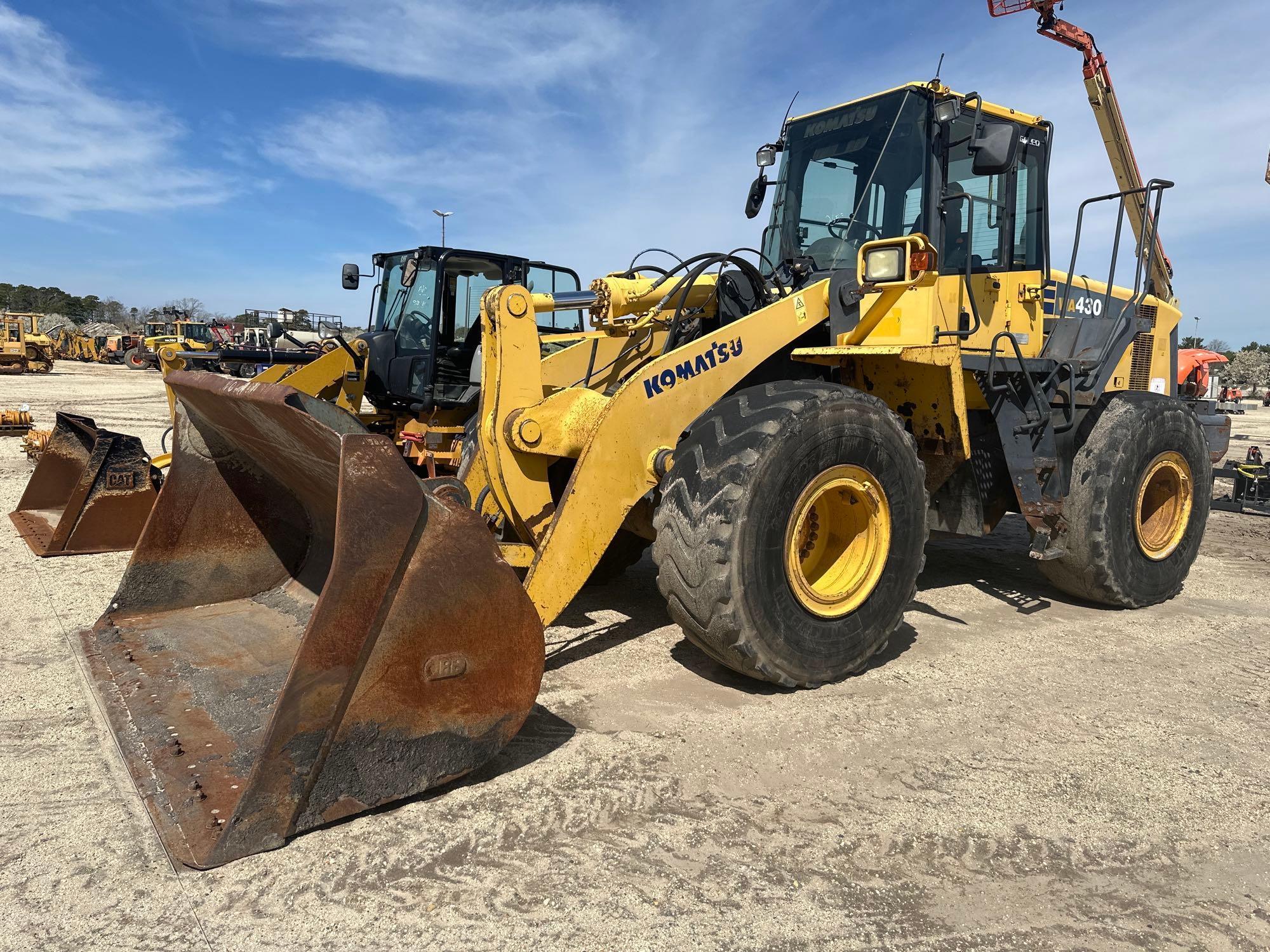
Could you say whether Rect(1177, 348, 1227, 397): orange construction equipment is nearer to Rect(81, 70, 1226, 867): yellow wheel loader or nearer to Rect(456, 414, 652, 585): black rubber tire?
Rect(81, 70, 1226, 867): yellow wheel loader

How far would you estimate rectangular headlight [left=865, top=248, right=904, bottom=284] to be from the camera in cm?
402

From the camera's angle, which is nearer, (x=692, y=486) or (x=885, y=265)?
(x=692, y=486)

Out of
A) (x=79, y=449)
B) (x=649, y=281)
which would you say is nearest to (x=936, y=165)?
(x=649, y=281)

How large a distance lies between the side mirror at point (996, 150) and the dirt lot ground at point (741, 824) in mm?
2451

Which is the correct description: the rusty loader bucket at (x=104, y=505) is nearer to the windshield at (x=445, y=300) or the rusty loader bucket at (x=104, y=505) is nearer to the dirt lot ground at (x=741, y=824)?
the dirt lot ground at (x=741, y=824)

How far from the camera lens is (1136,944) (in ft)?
7.22

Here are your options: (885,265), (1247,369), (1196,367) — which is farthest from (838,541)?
(1247,369)

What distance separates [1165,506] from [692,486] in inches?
164

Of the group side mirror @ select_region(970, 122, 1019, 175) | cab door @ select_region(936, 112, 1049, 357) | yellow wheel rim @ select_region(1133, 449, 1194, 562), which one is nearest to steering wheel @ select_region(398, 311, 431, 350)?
cab door @ select_region(936, 112, 1049, 357)

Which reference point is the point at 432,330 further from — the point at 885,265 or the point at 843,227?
the point at 885,265

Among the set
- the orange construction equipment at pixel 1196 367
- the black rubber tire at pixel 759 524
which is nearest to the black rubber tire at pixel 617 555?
the black rubber tire at pixel 759 524

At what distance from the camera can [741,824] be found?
2672 mm

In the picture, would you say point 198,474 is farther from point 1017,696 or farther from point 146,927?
point 1017,696

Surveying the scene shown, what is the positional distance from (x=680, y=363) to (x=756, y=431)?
1.59 feet
